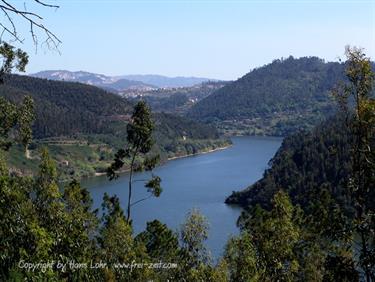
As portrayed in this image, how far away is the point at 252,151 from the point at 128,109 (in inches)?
1689

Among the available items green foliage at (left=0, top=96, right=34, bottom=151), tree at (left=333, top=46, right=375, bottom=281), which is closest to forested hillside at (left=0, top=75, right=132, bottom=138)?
green foliage at (left=0, top=96, right=34, bottom=151)

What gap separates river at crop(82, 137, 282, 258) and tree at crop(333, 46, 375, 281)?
1061 inches

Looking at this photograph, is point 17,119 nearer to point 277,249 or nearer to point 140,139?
point 140,139

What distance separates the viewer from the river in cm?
5997

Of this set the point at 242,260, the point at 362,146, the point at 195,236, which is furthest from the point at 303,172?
the point at 362,146

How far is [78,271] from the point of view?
794cm

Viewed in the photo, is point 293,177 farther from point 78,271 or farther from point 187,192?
point 78,271

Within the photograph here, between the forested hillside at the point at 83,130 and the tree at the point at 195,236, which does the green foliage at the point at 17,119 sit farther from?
the forested hillside at the point at 83,130

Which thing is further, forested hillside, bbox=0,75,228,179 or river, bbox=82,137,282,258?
forested hillside, bbox=0,75,228,179

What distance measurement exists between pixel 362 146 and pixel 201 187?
78250mm

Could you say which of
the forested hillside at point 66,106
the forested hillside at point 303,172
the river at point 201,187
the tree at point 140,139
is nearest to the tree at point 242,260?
the tree at point 140,139

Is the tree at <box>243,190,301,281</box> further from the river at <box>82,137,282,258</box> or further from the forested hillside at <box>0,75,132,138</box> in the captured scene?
the forested hillside at <box>0,75,132,138</box>

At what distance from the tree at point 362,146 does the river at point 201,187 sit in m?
27.0

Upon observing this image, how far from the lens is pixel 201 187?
85.9m
